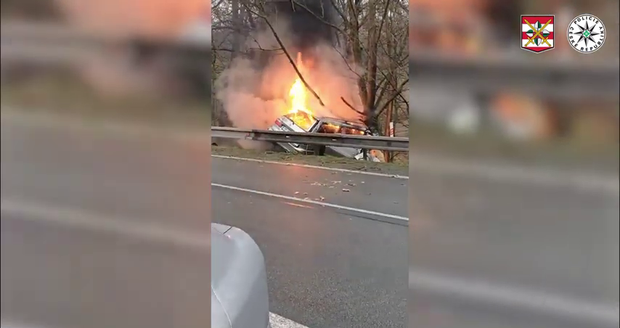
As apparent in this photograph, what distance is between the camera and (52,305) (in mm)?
338

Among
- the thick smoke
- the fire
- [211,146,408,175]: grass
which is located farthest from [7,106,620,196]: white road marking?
the fire

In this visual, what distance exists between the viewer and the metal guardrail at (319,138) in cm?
519

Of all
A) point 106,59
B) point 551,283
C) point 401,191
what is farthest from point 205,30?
point 401,191

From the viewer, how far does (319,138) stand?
581cm

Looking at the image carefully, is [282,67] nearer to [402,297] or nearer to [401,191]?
[401,191]

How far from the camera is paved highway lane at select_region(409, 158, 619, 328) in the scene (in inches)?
18.1

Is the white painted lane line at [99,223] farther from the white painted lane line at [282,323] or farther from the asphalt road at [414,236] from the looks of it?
the white painted lane line at [282,323]

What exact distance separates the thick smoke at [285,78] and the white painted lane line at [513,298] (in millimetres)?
5500

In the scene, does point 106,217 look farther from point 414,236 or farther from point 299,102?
point 299,102

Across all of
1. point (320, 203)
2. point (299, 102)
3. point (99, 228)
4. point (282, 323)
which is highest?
point (299, 102)

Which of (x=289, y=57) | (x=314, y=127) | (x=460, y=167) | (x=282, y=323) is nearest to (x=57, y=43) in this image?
(x=460, y=167)

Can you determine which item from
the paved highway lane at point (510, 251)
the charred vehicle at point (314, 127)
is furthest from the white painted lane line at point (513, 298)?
the charred vehicle at point (314, 127)

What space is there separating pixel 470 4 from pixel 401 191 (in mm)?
3459

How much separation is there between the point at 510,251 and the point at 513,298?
0.17ft
